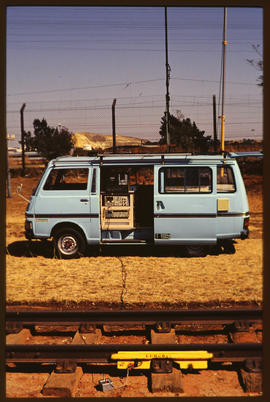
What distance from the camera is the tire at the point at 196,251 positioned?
891 cm

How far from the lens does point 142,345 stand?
4410 millimetres

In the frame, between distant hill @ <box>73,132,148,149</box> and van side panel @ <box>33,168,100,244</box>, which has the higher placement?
distant hill @ <box>73,132,148,149</box>

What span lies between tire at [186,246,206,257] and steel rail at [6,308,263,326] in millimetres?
3536

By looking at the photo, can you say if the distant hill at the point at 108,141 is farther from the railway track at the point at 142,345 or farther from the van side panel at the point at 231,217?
the railway track at the point at 142,345

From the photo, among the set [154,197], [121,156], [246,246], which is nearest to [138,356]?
[154,197]

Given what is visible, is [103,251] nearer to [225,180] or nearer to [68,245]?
[68,245]

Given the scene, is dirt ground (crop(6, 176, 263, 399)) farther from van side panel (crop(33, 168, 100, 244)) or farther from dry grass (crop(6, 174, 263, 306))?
van side panel (crop(33, 168, 100, 244))

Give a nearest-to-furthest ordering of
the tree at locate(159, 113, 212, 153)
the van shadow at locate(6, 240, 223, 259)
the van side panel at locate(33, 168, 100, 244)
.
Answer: the van side panel at locate(33, 168, 100, 244) → the van shadow at locate(6, 240, 223, 259) → the tree at locate(159, 113, 212, 153)

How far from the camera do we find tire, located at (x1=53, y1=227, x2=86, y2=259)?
8781 mm

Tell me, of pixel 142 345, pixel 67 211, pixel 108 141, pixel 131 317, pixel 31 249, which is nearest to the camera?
pixel 142 345

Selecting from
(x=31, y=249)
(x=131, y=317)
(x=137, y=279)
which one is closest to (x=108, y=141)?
(x=31, y=249)

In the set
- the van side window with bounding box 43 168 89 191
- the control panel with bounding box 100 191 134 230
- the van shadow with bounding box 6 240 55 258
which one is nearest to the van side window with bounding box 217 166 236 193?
the control panel with bounding box 100 191 134 230

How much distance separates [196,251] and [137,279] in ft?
6.56

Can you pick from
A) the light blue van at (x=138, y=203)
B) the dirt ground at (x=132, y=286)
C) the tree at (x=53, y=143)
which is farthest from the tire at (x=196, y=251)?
the tree at (x=53, y=143)
